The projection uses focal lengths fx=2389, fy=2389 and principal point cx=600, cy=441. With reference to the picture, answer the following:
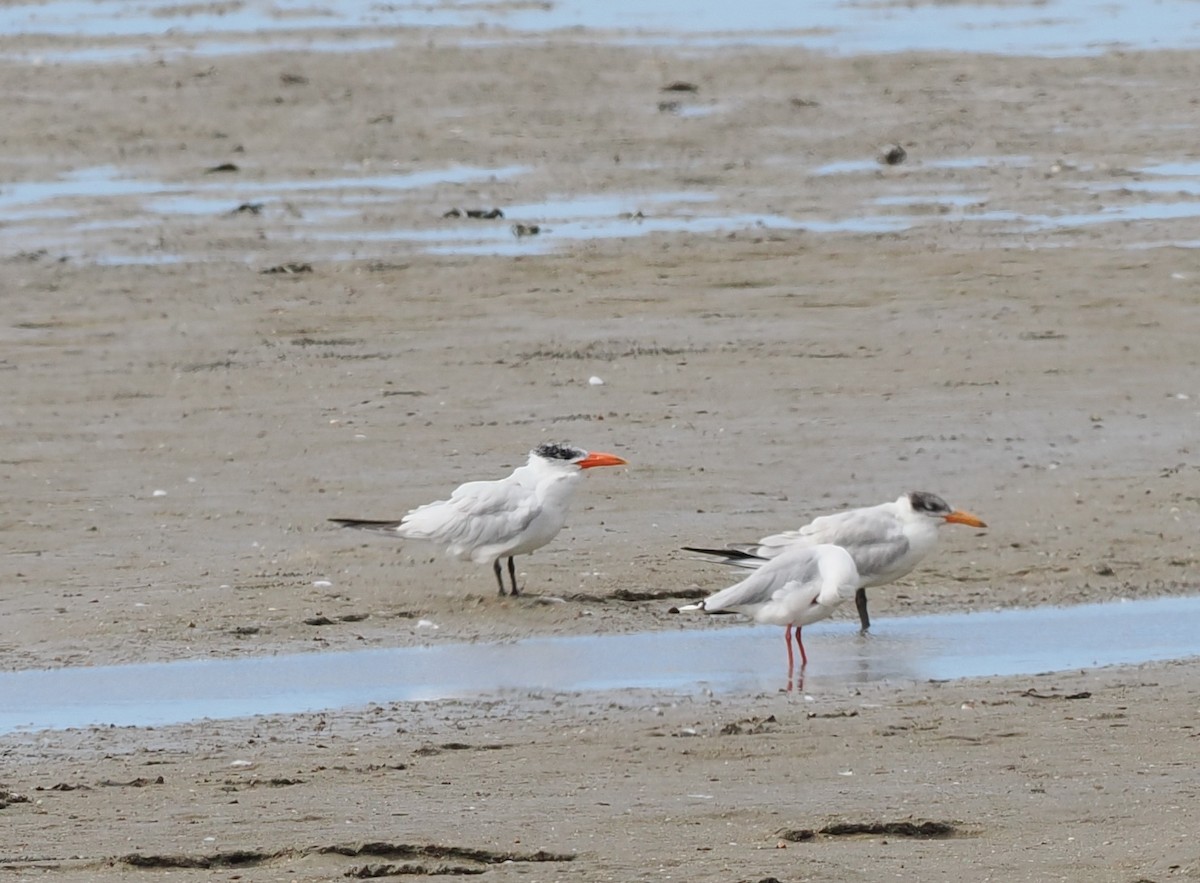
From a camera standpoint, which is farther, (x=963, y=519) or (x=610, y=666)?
(x=963, y=519)

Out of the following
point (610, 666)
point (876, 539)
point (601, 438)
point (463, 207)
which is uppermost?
point (463, 207)

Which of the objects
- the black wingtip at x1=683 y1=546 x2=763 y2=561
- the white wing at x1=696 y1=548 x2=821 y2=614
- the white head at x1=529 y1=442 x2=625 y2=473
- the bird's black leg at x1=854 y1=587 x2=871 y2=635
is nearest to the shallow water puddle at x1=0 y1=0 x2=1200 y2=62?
the white head at x1=529 y1=442 x2=625 y2=473

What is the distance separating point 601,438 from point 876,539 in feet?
9.37

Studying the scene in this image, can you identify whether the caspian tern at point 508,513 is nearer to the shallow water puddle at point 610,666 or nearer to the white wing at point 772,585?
the shallow water puddle at point 610,666

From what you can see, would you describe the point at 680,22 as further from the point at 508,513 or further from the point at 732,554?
the point at 732,554

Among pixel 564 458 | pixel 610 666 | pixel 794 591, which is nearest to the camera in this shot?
pixel 610 666

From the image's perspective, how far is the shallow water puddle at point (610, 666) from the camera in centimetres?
820

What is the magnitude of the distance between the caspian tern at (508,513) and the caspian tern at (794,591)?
902 mm

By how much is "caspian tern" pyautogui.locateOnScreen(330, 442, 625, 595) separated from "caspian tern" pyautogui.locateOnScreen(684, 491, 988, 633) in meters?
0.71

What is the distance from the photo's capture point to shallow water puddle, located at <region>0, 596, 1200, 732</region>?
323 inches

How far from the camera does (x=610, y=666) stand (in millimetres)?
8695

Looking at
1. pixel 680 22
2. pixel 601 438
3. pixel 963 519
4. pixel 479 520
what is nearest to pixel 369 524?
pixel 479 520

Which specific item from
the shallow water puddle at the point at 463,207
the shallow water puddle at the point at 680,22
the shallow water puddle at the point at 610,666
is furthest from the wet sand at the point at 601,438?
the shallow water puddle at the point at 680,22

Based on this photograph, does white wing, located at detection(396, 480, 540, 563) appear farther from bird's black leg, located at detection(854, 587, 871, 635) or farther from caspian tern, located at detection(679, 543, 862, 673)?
bird's black leg, located at detection(854, 587, 871, 635)
